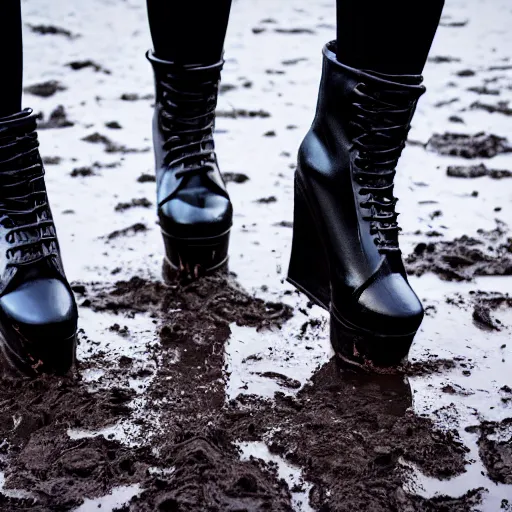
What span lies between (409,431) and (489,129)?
1.90 m

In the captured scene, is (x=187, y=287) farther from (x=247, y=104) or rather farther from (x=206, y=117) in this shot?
(x=247, y=104)

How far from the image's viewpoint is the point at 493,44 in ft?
13.9

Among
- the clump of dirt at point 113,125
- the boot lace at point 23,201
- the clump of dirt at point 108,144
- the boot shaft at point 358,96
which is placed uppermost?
the boot shaft at point 358,96

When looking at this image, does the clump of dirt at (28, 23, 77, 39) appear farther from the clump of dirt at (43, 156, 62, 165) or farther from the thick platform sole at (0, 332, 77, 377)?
the thick platform sole at (0, 332, 77, 377)

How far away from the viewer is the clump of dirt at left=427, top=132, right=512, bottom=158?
2.56 meters

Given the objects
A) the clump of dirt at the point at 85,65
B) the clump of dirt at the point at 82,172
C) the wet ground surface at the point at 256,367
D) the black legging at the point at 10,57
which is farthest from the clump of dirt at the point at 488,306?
the clump of dirt at the point at 85,65

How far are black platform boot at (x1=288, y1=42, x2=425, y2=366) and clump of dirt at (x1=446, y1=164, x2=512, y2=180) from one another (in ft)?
3.61

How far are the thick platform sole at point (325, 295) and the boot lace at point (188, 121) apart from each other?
0.28m

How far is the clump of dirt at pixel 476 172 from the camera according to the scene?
2.37m

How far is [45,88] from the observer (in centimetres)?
323

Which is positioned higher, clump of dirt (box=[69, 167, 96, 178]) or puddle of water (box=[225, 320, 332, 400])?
puddle of water (box=[225, 320, 332, 400])

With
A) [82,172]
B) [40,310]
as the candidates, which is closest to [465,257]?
[40,310]

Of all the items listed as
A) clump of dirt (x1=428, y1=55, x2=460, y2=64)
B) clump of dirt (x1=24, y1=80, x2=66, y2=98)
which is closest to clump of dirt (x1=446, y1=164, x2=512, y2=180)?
clump of dirt (x1=428, y1=55, x2=460, y2=64)

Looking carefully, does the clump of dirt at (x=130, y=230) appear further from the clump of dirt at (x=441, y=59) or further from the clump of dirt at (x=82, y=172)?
the clump of dirt at (x=441, y=59)
